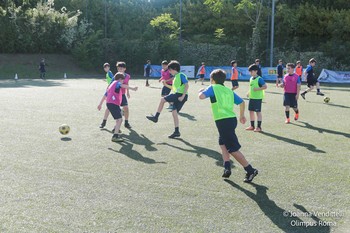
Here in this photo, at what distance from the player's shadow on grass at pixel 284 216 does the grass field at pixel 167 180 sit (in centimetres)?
1

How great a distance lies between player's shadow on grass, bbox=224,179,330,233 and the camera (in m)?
4.35

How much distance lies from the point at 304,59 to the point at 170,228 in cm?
3634

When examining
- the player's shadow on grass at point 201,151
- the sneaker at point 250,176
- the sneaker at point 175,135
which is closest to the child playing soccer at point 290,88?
the sneaker at point 175,135

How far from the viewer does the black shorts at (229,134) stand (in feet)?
19.6

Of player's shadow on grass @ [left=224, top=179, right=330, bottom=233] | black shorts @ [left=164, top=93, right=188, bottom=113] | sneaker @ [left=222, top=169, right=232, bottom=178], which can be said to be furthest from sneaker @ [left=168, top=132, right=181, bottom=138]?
player's shadow on grass @ [left=224, top=179, right=330, bottom=233]

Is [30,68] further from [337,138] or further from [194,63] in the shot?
[337,138]

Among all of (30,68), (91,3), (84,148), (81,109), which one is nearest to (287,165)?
(84,148)

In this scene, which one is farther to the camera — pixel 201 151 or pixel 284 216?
pixel 201 151

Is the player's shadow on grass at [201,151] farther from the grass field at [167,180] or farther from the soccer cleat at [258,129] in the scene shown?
the soccer cleat at [258,129]

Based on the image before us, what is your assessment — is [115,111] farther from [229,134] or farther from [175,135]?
[229,134]

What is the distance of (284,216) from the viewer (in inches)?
184

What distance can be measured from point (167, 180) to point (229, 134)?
117 cm

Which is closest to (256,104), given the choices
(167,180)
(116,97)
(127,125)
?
(127,125)

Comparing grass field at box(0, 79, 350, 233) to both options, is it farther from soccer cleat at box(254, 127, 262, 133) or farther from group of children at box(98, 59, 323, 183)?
group of children at box(98, 59, 323, 183)
